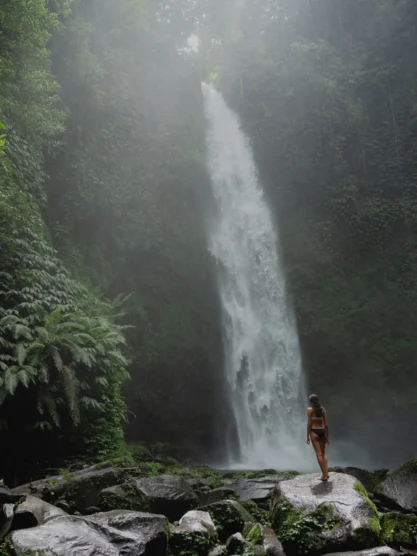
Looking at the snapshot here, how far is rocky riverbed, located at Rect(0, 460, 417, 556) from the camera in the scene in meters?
3.81

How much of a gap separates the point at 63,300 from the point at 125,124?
27.8ft

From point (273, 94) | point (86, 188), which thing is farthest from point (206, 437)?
point (273, 94)

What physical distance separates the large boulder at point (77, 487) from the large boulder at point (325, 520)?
2043mm

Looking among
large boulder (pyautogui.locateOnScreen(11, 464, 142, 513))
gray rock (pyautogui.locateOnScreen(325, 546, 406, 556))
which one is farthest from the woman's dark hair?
large boulder (pyautogui.locateOnScreen(11, 464, 142, 513))

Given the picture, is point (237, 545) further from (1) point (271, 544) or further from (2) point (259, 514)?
(2) point (259, 514)

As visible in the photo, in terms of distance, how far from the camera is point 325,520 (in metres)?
4.45

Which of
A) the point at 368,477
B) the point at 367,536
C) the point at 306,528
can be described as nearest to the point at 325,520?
the point at 306,528

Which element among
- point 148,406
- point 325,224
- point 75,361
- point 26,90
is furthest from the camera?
point 325,224

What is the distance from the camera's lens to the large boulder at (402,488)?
6.19 metres

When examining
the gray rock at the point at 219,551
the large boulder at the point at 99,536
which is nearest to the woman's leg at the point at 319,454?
the gray rock at the point at 219,551

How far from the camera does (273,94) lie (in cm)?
2084

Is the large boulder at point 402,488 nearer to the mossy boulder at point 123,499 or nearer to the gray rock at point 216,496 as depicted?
the gray rock at point 216,496

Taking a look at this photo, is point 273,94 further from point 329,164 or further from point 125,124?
point 125,124

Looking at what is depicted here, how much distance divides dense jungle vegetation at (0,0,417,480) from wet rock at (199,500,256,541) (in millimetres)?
3053
